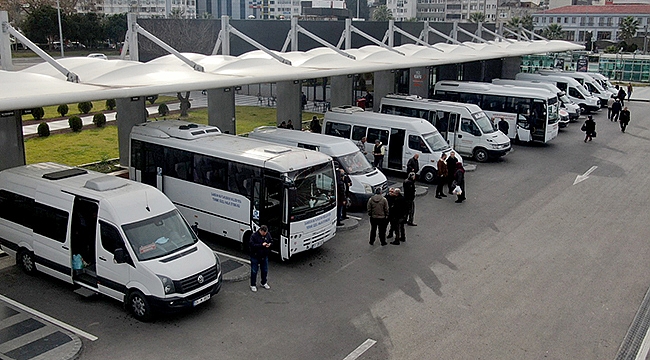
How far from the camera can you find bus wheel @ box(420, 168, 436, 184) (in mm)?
21073

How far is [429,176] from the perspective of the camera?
21.2m

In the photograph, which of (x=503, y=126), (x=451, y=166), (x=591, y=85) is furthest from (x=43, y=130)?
(x=591, y=85)

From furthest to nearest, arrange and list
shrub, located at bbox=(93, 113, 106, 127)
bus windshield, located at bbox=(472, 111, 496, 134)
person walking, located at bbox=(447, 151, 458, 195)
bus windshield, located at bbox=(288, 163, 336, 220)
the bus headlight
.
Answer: shrub, located at bbox=(93, 113, 106, 127), bus windshield, located at bbox=(472, 111, 496, 134), person walking, located at bbox=(447, 151, 458, 195), bus windshield, located at bbox=(288, 163, 336, 220), the bus headlight

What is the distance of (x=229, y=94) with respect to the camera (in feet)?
70.7

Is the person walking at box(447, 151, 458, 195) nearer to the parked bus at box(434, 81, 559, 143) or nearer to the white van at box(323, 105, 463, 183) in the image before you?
the white van at box(323, 105, 463, 183)

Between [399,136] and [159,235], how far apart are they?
11.4 metres

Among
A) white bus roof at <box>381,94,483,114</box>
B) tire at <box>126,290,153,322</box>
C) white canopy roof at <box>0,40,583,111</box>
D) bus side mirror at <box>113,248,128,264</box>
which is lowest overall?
tire at <box>126,290,153,322</box>

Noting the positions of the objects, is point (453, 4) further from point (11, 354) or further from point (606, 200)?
point (11, 354)

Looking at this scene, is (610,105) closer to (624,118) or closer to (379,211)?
(624,118)

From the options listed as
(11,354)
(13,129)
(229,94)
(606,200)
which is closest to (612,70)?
(606,200)

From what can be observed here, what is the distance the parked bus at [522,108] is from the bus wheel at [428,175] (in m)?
8.37

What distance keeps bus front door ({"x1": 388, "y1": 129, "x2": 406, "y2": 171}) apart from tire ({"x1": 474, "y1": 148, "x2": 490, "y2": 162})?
14.9ft

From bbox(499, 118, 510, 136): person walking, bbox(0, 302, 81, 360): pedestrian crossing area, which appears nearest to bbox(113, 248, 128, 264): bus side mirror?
bbox(0, 302, 81, 360): pedestrian crossing area

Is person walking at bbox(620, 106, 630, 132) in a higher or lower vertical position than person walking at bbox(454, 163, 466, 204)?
higher
